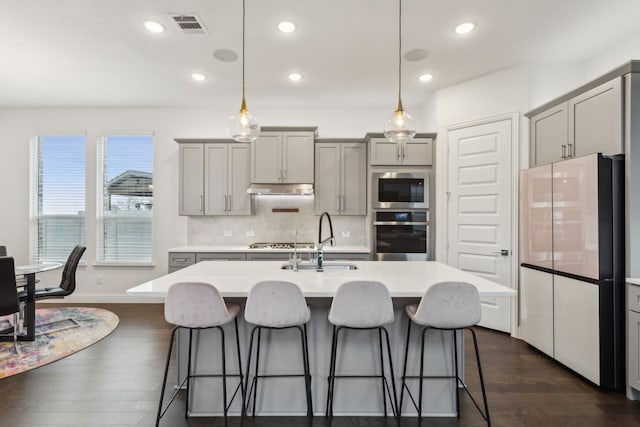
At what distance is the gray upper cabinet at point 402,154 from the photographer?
4.41 meters

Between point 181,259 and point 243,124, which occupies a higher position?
point 243,124

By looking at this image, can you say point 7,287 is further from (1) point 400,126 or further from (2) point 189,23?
(1) point 400,126

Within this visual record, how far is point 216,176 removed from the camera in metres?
4.72

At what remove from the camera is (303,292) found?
1.94 metres

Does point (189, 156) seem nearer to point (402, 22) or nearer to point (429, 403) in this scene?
point (402, 22)

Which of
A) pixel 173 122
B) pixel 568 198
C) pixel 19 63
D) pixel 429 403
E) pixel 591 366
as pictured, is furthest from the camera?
pixel 173 122

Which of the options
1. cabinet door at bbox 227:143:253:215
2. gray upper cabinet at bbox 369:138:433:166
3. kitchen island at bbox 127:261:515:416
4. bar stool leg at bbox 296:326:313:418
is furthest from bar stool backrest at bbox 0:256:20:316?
gray upper cabinet at bbox 369:138:433:166

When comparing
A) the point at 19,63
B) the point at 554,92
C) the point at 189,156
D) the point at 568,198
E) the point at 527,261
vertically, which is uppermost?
the point at 19,63

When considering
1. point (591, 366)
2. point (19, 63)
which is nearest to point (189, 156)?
point (19, 63)

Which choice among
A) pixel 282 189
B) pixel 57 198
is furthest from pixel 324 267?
pixel 57 198

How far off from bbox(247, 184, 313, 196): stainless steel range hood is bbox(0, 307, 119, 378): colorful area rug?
93.9 inches

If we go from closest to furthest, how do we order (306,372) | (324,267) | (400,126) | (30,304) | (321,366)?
(306,372), (321,366), (400,126), (324,267), (30,304)

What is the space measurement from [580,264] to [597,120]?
118cm

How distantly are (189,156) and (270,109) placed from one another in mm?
1406
